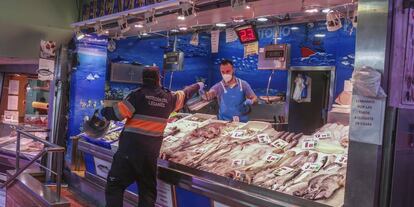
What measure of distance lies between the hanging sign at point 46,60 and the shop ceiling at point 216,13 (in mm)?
983

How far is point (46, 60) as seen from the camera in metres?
8.22

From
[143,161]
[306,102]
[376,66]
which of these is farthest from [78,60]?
[376,66]

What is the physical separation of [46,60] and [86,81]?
2.79 ft

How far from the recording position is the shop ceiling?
14.9 feet

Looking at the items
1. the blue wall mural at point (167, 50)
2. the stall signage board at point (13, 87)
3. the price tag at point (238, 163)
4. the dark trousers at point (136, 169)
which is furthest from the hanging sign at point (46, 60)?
the price tag at point (238, 163)

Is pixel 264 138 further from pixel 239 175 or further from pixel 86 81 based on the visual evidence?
pixel 86 81

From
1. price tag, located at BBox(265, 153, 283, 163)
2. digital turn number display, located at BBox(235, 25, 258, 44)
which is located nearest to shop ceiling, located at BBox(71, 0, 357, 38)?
digital turn number display, located at BBox(235, 25, 258, 44)

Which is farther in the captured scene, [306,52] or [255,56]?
[255,56]

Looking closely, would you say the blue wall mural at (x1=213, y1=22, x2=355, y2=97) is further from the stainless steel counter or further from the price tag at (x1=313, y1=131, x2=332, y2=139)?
the stainless steel counter

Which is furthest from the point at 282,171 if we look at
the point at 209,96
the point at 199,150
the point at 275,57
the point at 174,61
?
the point at 209,96

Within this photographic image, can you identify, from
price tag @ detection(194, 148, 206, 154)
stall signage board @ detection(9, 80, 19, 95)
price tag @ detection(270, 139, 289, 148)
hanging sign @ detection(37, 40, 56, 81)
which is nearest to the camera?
price tag @ detection(270, 139, 289, 148)

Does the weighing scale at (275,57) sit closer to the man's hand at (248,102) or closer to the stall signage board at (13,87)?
the man's hand at (248,102)

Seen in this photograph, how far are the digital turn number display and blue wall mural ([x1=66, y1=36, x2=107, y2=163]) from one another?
150 inches

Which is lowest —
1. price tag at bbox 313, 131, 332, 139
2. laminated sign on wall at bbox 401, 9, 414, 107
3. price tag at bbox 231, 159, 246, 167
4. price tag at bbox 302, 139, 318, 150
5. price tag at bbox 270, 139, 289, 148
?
price tag at bbox 231, 159, 246, 167
